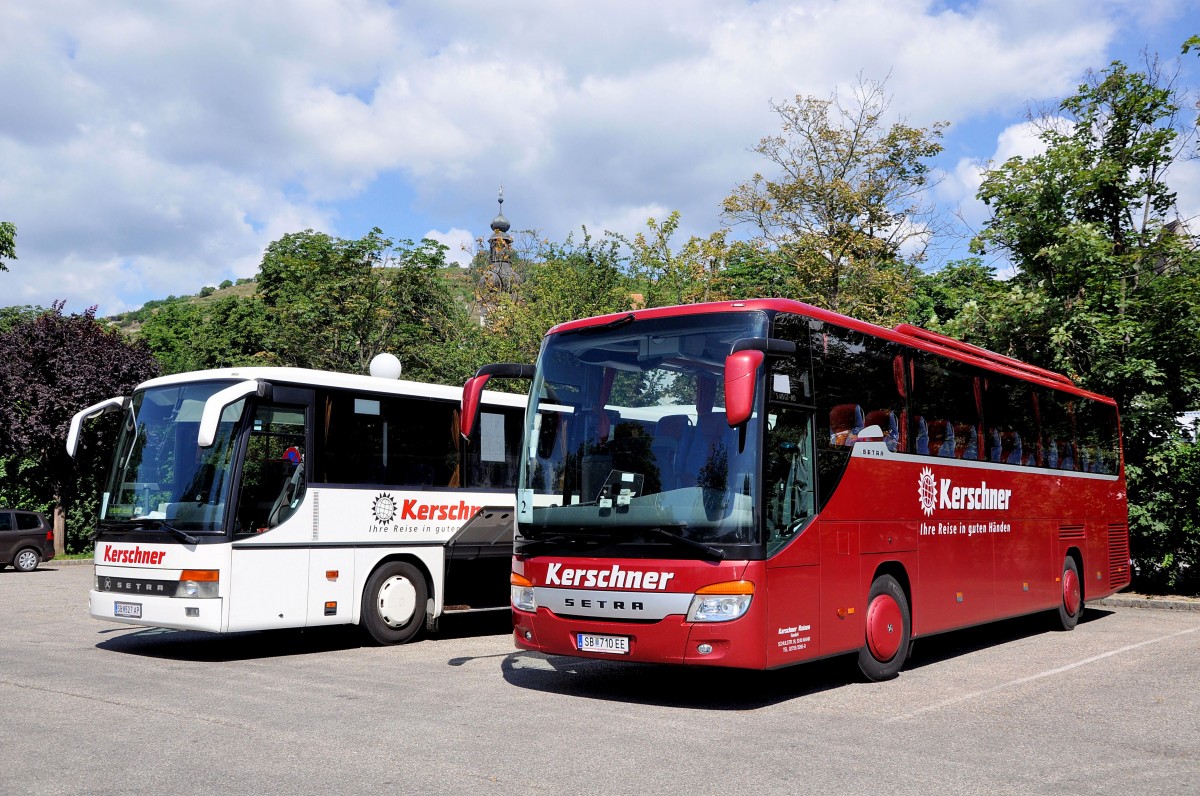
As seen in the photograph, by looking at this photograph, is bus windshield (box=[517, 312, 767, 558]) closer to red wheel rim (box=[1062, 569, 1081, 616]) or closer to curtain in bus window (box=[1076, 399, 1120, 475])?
red wheel rim (box=[1062, 569, 1081, 616])

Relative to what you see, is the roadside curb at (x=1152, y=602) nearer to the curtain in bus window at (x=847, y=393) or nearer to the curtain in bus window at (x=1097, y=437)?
the curtain in bus window at (x=1097, y=437)

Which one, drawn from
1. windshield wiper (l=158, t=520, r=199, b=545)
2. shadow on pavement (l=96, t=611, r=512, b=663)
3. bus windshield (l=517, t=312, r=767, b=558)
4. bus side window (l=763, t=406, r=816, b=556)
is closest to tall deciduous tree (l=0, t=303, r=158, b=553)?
shadow on pavement (l=96, t=611, r=512, b=663)

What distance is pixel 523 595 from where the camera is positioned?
31.1 ft

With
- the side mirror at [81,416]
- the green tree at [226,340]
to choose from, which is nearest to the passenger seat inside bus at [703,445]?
the side mirror at [81,416]

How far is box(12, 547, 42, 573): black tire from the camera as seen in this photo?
1115 inches

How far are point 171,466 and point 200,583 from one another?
1366 millimetres

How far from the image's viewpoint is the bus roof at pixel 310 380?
11.7 metres

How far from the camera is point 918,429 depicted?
1093cm

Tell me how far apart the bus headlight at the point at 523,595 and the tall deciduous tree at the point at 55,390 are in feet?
→ 83.4

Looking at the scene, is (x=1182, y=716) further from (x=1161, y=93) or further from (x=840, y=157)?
(x=840, y=157)

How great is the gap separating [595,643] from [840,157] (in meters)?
20.3

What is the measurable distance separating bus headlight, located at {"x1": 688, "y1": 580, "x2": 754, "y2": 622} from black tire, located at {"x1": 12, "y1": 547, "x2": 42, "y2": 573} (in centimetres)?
2550

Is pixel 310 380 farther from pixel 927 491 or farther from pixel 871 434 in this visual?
pixel 927 491

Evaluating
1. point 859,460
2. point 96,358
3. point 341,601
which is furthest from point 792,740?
point 96,358
